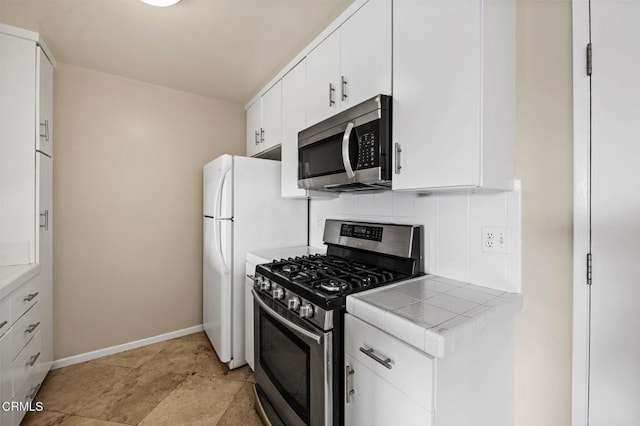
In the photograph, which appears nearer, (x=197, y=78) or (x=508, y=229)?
(x=508, y=229)

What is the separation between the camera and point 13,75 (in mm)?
1860

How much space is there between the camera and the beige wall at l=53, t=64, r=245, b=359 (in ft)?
7.79

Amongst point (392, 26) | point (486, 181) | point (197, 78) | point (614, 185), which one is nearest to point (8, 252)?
point (197, 78)

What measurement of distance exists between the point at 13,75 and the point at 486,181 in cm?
286

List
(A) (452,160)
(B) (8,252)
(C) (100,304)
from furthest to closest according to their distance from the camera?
1. (C) (100,304)
2. (B) (8,252)
3. (A) (452,160)

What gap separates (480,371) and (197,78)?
2.92m

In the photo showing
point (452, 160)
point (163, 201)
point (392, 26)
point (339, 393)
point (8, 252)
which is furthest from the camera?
point (163, 201)

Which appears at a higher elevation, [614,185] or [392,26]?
[392,26]

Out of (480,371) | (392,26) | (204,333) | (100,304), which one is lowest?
(204,333)

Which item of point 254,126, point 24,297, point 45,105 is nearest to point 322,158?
point 254,126

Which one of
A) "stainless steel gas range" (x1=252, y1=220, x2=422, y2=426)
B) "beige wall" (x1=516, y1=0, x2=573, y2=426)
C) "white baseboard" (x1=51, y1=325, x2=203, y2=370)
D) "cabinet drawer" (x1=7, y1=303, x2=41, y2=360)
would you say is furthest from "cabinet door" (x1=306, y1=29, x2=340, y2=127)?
"white baseboard" (x1=51, y1=325, x2=203, y2=370)

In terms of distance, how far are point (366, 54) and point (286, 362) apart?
5.38 feet

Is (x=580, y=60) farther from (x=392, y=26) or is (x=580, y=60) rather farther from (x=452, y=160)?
(x=392, y=26)

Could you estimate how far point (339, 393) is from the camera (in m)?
1.20
